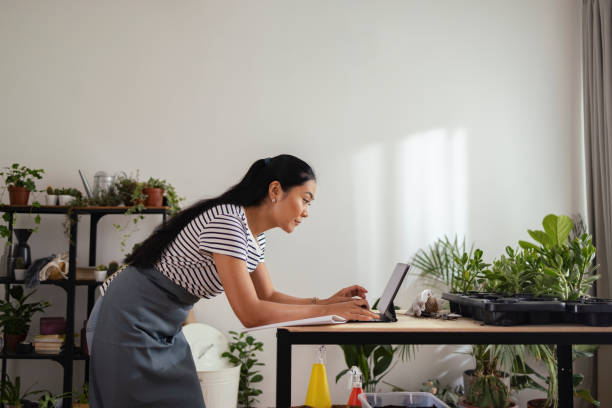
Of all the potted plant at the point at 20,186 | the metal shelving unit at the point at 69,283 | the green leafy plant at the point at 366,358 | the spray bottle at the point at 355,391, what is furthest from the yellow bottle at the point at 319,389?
the potted plant at the point at 20,186

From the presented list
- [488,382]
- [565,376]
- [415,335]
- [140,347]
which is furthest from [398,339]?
[488,382]

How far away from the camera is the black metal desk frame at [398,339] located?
1.33 meters

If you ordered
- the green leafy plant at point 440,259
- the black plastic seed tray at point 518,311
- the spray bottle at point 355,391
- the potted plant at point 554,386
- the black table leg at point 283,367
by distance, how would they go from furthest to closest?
1. the green leafy plant at point 440,259
2. the potted plant at point 554,386
3. the spray bottle at point 355,391
4. the black plastic seed tray at point 518,311
5. the black table leg at point 283,367

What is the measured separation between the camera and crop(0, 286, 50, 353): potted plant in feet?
9.49

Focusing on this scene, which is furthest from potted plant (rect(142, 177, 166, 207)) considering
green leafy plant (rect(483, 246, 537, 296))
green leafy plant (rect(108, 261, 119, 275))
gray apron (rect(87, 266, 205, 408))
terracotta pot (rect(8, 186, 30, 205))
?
green leafy plant (rect(483, 246, 537, 296))

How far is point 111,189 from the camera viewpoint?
9.86ft

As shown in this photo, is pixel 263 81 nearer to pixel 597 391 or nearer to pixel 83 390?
pixel 83 390

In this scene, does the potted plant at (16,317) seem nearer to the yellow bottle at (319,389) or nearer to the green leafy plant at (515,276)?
the yellow bottle at (319,389)

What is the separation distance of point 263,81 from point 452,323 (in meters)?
2.38

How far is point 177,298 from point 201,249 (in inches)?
7.6

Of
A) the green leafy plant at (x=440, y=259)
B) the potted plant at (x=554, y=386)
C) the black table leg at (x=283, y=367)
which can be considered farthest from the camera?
the green leafy plant at (x=440, y=259)

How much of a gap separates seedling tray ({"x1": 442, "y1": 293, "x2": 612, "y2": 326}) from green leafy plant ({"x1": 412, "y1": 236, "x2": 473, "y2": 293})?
Result: 5.74ft

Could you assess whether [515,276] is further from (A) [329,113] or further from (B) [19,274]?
(B) [19,274]

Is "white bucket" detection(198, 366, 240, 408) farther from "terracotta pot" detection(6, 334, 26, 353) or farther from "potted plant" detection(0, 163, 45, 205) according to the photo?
"potted plant" detection(0, 163, 45, 205)
